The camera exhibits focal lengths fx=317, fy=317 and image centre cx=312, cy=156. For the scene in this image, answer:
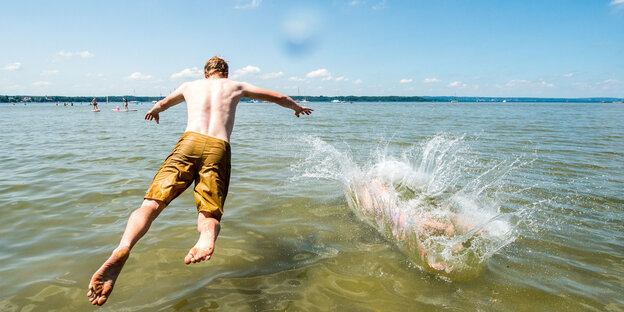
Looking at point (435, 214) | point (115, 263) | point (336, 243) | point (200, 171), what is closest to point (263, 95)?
point (200, 171)

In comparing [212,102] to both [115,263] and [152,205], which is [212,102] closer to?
[152,205]

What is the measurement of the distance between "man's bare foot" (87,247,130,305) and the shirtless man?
11 centimetres

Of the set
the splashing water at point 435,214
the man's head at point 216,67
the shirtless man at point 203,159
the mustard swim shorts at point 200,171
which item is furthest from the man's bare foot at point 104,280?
the splashing water at point 435,214

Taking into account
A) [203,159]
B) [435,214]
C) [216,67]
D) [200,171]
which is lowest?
[435,214]

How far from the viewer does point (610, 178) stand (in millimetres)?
A: 7500

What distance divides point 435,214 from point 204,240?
10.9 feet

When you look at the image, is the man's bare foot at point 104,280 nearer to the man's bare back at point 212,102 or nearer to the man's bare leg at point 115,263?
the man's bare leg at point 115,263

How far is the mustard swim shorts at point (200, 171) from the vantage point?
10.6ft

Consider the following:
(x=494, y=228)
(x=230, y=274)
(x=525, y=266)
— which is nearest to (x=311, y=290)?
(x=230, y=274)

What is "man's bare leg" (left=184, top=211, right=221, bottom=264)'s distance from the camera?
104 inches

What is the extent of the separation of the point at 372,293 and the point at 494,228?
2516 mm

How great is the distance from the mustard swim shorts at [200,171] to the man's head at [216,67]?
91cm

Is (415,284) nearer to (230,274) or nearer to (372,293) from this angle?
(372,293)

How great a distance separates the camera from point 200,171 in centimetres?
344
